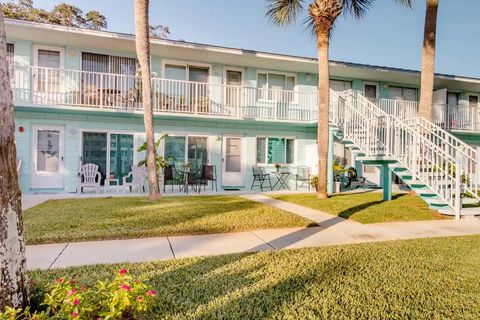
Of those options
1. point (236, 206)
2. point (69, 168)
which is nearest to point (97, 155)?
point (69, 168)

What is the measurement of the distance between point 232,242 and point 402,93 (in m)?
15.8

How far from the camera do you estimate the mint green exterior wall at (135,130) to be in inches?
426

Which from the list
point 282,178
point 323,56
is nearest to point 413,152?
point 323,56

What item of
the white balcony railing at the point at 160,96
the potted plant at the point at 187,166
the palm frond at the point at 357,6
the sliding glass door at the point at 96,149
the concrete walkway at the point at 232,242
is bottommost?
the concrete walkway at the point at 232,242

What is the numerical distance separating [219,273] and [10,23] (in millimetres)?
10928

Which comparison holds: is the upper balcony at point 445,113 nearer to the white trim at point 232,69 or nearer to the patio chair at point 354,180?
the patio chair at point 354,180

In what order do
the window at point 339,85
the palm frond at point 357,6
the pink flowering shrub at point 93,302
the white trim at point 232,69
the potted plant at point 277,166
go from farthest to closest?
the window at point 339,85
the potted plant at point 277,166
the white trim at point 232,69
the palm frond at point 357,6
the pink flowering shrub at point 93,302

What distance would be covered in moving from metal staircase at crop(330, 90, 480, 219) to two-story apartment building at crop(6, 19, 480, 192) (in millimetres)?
3040

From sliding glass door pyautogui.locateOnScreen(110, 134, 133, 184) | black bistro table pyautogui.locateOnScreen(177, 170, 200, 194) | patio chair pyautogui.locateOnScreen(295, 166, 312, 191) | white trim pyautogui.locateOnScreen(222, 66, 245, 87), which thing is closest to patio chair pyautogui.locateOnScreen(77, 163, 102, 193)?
sliding glass door pyautogui.locateOnScreen(110, 134, 133, 184)

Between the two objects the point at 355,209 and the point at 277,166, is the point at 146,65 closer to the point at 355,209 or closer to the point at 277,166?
the point at 355,209

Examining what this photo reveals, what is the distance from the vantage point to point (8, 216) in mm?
1962

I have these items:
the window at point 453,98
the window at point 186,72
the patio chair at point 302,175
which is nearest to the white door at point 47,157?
the window at point 186,72

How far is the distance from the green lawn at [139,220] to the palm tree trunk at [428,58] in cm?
734

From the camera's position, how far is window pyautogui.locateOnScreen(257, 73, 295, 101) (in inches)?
548
